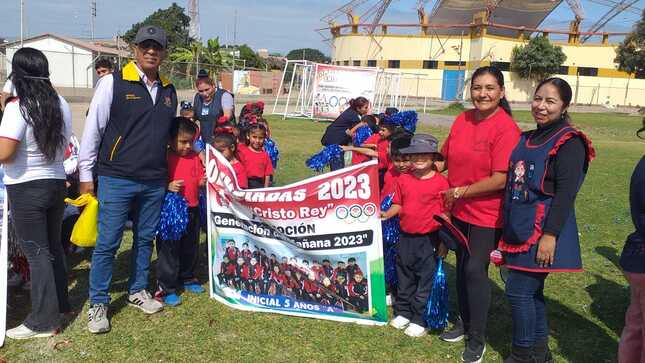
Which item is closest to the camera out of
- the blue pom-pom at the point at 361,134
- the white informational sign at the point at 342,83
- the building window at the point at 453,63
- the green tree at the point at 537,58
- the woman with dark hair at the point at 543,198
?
the woman with dark hair at the point at 543,198

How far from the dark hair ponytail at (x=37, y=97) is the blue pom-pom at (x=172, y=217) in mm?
897

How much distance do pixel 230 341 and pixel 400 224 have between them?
57.9 inches

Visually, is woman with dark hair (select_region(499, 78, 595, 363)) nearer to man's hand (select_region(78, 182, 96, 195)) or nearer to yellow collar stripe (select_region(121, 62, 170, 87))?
yellow collar stripe (select_region(121, 62, 170, 87))

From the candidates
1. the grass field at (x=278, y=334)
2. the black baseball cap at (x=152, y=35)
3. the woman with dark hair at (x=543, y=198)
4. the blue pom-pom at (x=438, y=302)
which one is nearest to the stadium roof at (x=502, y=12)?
the grass field at (x=278, y=334)

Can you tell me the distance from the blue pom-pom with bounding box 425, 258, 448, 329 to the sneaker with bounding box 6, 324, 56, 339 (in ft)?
8.74

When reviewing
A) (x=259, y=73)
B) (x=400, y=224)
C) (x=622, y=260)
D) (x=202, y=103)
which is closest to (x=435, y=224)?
(x=400, y=224)

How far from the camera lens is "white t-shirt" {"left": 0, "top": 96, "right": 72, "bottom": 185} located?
325 centimetres

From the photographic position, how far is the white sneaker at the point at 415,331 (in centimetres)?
384

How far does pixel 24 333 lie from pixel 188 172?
1.58m

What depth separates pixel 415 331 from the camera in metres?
3.85

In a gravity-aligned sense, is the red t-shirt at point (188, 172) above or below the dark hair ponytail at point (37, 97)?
below

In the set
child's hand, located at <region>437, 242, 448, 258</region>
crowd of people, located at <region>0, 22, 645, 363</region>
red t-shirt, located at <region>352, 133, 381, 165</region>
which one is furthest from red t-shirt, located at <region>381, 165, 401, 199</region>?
red t-shirt, located at <region>352, 133, 381, 165</region>

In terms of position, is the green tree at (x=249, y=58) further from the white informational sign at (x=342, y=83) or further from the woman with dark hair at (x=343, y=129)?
the woman with dark hair at (x=343, y=129)

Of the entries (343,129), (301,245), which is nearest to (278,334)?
(301,245)
